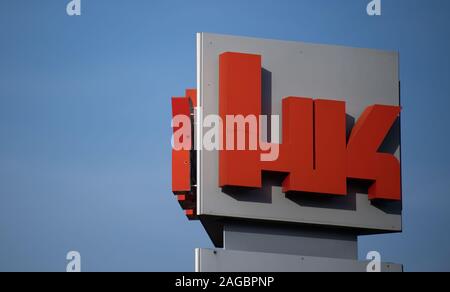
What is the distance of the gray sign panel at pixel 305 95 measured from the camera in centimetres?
2244

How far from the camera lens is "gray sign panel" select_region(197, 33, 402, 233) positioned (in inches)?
883

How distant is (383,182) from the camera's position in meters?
23.5

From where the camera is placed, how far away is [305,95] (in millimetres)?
23578
